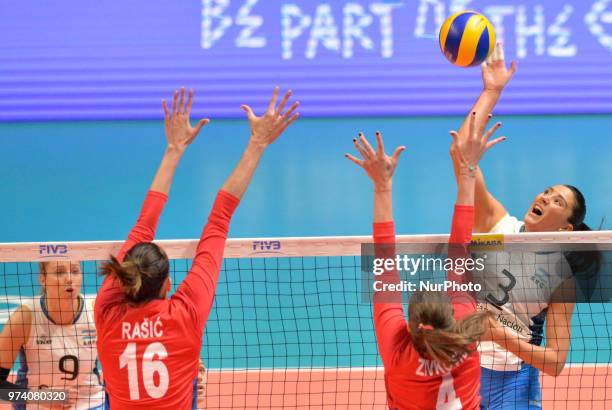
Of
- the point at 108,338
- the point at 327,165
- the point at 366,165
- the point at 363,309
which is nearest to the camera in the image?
the point at 108,338

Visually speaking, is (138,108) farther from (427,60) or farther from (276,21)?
(427,60)

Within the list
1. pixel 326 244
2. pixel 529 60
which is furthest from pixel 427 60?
pixel 326 244

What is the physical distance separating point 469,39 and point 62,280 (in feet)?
7.89

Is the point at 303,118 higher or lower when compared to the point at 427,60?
lower

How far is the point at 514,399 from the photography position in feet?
12.4

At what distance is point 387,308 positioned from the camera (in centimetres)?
287

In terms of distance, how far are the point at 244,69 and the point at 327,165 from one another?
117cm

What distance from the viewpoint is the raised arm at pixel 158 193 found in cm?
291

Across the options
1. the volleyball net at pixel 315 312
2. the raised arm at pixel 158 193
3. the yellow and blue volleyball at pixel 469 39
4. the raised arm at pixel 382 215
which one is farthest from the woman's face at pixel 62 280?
the yellow and blue volleyball at pixel 469 39

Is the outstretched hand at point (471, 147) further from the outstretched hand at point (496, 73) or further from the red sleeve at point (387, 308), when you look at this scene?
the outstretched hand at point (496, 73)

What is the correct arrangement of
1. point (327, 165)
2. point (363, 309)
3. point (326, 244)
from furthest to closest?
point (327, 165) → point (363, 309) → point (326, 244)

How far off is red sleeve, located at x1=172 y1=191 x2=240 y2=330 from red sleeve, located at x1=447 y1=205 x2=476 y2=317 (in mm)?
849

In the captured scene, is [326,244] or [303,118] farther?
[303,118]

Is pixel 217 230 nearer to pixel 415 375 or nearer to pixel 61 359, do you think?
pixel 415 375
